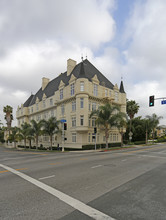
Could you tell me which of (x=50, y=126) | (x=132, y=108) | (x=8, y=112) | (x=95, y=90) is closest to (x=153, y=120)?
(x=132, y=108)

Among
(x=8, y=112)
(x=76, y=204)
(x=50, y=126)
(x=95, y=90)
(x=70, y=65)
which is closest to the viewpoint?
(x=76, y=204)

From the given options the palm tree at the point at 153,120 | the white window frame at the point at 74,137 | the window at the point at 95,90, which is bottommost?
the white window frame at the point at 74,137

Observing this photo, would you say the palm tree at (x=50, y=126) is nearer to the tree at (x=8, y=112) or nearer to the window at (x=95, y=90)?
the window at (x=95, y=90)

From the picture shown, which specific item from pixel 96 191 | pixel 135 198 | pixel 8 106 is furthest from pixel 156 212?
pixel 8 106

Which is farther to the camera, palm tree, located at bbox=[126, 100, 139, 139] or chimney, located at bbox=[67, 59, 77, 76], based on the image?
palm tree, located at bbox=[126, 100, 139, 139]

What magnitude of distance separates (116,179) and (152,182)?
5.52 ft

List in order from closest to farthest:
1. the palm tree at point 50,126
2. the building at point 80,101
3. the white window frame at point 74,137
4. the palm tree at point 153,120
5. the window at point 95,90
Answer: the building at point 80,101, the white window frame at point 74,137, the palm tree at point 50,126, the window at point 95,90, the palm tree at point 153,120

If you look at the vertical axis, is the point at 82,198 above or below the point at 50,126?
below

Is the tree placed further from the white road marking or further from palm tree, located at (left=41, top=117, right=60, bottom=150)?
the white road marking

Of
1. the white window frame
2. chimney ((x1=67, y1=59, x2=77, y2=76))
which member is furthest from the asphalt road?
chimney ((x1=67, y1=59, x2=77, y2=76))

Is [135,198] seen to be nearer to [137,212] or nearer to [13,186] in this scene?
[137,212]

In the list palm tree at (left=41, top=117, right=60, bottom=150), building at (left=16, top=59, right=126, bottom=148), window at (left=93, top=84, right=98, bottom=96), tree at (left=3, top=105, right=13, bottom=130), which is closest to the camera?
building at (left=16, top=59, right=126, bottom=148)

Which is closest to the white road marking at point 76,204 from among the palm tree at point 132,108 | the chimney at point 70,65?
the chimney at point 70,65

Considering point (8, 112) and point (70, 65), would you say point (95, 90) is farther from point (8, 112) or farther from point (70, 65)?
point (8, 112)
